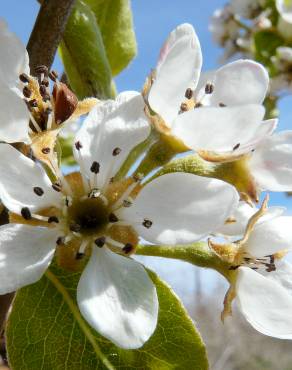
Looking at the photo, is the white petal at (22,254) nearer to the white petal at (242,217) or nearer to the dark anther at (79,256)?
the dark anther at (79,256)

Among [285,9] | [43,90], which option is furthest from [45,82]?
[285,9]

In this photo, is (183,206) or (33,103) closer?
(183,206)

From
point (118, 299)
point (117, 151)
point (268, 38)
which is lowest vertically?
point (268, 38)

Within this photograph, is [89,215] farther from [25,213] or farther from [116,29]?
[116,29]

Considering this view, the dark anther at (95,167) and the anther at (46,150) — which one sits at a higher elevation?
the anther at (46,150)

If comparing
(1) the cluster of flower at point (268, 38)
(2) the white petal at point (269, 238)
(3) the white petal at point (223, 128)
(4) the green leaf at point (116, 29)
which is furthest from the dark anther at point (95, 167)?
(1) the cluster of flower at point (268, 38)

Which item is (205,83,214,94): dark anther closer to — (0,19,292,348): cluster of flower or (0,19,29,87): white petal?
(0,19,292,348): cluster of flower
